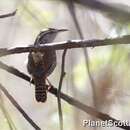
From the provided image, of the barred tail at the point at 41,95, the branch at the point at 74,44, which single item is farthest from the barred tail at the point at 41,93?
the branch at the point at 74,44

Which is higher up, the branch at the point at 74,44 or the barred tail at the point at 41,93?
the branch at the point at 74,44

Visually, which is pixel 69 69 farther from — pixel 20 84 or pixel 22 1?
pixel 20 84

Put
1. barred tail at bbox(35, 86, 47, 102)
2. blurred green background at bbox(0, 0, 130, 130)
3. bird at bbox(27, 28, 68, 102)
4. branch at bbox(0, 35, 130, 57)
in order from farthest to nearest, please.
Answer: bird at bbox(27, 28, 68, 102), barred tail at bbox(35, 86, 47, 102), blurred green background at bbox(0, 0, 130, 130), branch at bbox(0, 35, 130, 57)

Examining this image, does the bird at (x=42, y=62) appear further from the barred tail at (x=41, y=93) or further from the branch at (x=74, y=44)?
the branch at (x=74, y=44)

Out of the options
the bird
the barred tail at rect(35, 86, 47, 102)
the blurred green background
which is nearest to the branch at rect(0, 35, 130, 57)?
the blurred green background

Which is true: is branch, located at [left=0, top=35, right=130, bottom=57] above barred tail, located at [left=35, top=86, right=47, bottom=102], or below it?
above

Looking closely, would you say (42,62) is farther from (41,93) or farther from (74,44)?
(74,44)

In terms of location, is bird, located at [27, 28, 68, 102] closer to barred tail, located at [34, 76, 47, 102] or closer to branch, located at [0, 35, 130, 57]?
barred tail, located at [34, 76, 47, 102]

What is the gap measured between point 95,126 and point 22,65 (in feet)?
7.05

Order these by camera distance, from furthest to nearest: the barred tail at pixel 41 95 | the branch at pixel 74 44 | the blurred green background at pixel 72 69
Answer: the barred tail at pixel 41 95 → the blurred green background at pixel 72 69 → the branch at pixel 74 44

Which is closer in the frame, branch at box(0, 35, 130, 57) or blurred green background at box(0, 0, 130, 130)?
branch at box(0, 35, 130, 57)

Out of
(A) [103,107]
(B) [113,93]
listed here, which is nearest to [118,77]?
(B) [113,93]

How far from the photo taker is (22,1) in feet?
9.34

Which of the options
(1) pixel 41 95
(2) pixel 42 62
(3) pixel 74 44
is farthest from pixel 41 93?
(3) pixel 74 44
